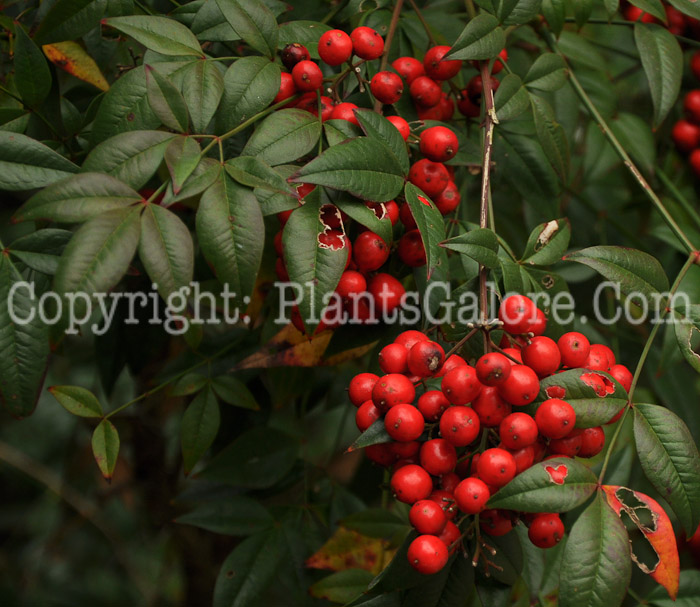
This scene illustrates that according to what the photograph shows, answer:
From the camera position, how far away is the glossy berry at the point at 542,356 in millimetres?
729

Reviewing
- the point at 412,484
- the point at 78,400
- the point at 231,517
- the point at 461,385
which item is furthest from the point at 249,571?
the point at 461,385

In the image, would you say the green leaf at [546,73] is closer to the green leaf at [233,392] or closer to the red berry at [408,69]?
the red berry at [408,69]

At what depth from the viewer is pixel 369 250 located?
0.78 metres

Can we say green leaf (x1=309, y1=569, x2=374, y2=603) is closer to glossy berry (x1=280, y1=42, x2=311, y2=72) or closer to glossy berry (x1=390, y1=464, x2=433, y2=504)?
glossy berry (x1=390, y1=464, x2=433, y2=504)

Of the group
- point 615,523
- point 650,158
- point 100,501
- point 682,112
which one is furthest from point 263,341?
point 100,501

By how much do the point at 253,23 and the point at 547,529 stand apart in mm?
692

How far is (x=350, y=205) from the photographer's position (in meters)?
0.75

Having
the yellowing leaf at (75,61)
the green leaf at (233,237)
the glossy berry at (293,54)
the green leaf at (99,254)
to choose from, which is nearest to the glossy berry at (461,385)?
the green leaf at (233,237)

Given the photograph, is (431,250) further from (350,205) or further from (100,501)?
(100,501)

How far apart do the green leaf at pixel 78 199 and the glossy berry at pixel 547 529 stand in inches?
21.8

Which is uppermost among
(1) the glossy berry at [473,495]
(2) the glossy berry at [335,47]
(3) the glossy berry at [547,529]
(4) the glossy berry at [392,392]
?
(2) the glossy berry at [335,47]

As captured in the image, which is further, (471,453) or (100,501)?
(100,501)

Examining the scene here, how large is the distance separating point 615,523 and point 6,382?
2.21 ft

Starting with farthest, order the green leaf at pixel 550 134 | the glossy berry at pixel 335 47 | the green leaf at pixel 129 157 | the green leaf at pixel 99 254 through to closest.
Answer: the green leaf at pixel 550 134, the glossy berry at pixel 335 47, the green leaf at pixel 129 157, the green leaf at pixel 99 254
